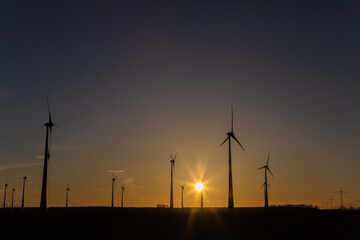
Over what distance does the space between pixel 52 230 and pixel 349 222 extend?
53.5m

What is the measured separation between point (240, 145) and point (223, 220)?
50.0 m

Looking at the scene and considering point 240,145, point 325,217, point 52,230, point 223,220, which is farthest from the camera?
point 240,145

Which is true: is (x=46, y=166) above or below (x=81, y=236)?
above

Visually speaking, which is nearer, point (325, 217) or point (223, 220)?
point (223, 220)

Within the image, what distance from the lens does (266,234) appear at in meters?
77.1

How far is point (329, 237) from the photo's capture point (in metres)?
76.4

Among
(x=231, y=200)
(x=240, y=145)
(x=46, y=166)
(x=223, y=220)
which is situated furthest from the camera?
(x=240, y=145)

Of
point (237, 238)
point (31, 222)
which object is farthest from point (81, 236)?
point (237, 238)

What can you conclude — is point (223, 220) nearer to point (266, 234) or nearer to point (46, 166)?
point (266, 234)

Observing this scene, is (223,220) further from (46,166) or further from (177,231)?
(46,166)

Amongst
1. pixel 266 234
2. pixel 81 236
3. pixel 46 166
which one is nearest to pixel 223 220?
pixel 266 234

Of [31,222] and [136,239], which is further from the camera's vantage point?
[31,222]

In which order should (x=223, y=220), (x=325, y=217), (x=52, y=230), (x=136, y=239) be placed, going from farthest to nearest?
(x=325, y=217) < (x=223, y=220) < (x=52, y=230) < (x=136, y=239)

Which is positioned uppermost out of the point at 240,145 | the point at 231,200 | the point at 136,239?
the point at 240,145
